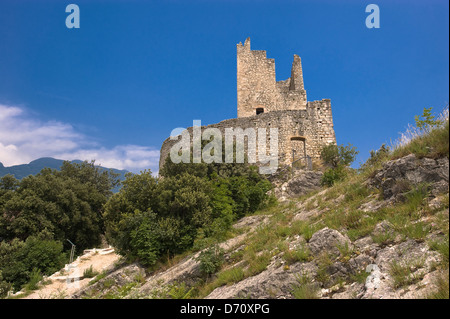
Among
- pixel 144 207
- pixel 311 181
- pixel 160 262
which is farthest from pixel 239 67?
pixel 160 262

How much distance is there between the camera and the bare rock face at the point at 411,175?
6078mm

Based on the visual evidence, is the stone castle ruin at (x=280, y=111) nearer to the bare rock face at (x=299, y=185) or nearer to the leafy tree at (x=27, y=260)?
the bare rock face at (x=299, y=185)

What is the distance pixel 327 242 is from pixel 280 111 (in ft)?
43.8

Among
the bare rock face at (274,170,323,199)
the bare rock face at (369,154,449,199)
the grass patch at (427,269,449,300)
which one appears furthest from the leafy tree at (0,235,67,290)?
the grass patch at (427,269,449,300)

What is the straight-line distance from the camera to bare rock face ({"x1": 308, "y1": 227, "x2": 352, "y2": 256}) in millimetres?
5966

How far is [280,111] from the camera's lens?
61.5ft

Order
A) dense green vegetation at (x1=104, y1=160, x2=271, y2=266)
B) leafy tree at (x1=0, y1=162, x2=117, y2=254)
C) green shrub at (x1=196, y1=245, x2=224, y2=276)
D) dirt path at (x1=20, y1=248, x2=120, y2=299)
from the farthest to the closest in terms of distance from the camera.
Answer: leafy tree at (x1=0, y1=162, x2=117, y2=254)
dirt path at (x1=20, y1=248, x2=120, y2=299)
dense green vegetation at (x1=104, y1=160, x2=271, y2=266)
green shrub at (x1=196, y1=245, x2=224, y2=276)

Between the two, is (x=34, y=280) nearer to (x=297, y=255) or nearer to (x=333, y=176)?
(x=297, y=255)

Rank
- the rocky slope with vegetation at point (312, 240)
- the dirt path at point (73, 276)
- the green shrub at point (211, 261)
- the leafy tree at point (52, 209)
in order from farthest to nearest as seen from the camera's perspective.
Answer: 1. the leafy tree at point (52, 209)
2. the dirt path at point (73, 276)
3. the green shrub at point (211, 261)
4. the rocky slope with vegetation at point (312, 240)

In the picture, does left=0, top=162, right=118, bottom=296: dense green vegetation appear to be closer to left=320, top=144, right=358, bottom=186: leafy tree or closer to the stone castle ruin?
the stone castle ruin

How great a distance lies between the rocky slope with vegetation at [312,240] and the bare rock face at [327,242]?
20 millimetres

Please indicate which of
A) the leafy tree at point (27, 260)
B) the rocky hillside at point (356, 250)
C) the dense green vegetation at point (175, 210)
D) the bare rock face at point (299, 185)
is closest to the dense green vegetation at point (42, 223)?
the leafy tree at point (27, 260)

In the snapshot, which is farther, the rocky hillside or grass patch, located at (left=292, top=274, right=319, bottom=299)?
grass patch, located at (left=292, top=274, right=319, bottom=299)

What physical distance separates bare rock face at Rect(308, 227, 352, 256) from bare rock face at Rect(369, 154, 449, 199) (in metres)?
1.61
